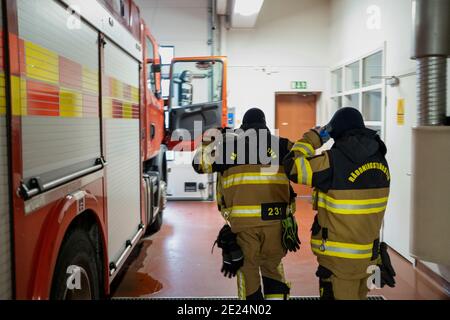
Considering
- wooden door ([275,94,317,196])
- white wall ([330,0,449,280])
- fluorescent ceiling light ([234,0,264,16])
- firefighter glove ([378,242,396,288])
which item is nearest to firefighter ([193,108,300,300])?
firefighter glove ([378,242,396,288])

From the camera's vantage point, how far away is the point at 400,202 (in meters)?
5.18

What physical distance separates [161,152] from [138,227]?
2246 millimetres

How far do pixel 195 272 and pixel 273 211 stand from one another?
1.92 metres

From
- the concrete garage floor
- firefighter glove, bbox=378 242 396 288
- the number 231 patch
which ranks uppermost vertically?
the number 231 patch

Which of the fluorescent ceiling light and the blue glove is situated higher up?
the fluorescent ceiling light

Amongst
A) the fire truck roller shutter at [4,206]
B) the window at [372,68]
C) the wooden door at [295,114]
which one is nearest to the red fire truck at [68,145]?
the fire truck roller shutter at [4,206]

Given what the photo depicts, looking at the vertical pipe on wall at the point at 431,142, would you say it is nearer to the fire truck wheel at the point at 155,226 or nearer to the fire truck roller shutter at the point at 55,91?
the fire truck roller shutter at the point at 55,91

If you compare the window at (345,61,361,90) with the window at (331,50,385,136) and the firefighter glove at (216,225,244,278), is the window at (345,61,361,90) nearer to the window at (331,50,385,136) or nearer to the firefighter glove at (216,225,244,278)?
the window at (331,50,385,136)

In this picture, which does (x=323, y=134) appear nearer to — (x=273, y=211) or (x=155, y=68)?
(x=273, y=211)

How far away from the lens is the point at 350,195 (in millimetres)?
2455

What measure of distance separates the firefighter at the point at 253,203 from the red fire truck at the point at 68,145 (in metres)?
0.76

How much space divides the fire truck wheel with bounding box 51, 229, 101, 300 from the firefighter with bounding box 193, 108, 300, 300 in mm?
816

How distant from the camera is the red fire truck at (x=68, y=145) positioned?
5.08 ft

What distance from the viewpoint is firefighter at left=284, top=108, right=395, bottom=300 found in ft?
8.07
